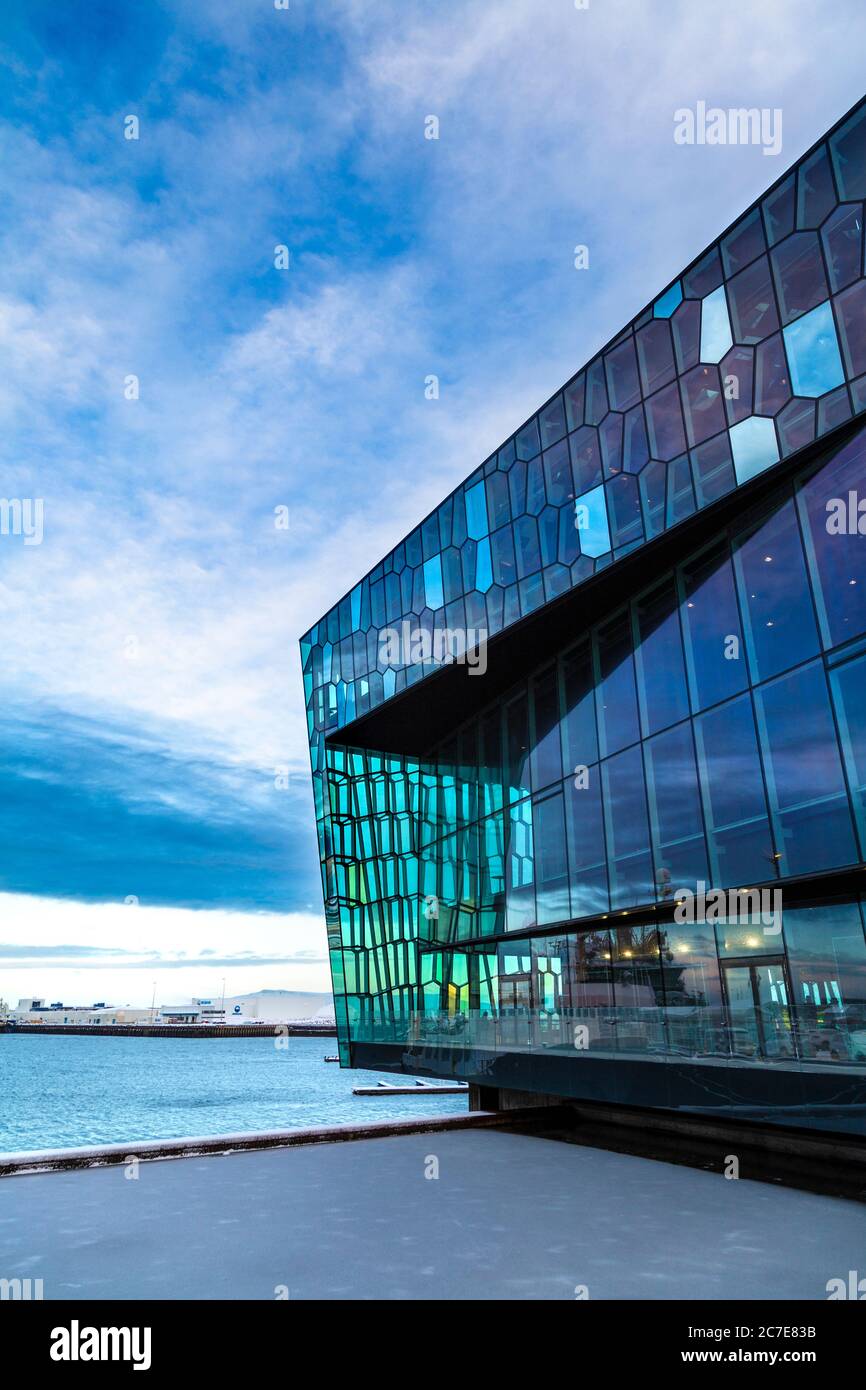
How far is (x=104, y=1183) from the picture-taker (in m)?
10.7

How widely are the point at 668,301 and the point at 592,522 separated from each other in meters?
4.80

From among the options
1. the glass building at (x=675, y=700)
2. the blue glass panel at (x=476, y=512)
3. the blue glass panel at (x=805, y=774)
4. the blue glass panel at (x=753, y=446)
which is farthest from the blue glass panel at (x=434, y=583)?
the blue glass panel at (x=805, y=774)

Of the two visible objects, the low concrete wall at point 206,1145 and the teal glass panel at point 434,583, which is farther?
the teal glass panel at point 434,583

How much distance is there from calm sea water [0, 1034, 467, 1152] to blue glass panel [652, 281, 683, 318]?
1831 centimetres

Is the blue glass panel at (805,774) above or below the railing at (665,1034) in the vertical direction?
above

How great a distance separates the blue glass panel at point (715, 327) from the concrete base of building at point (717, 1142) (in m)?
13.8

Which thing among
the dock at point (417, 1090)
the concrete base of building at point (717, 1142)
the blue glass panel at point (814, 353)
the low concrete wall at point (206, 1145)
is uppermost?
the blue glass panel at point (814, 353)

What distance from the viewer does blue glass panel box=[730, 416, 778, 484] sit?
15.2 m

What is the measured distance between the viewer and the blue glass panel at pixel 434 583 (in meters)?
24.6

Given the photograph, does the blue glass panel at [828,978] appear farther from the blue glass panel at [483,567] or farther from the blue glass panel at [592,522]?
the blue glass panel at [483,567]

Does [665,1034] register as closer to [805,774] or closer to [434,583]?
[805,774]

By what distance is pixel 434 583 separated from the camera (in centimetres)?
2494

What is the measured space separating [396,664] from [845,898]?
15.5 metres
